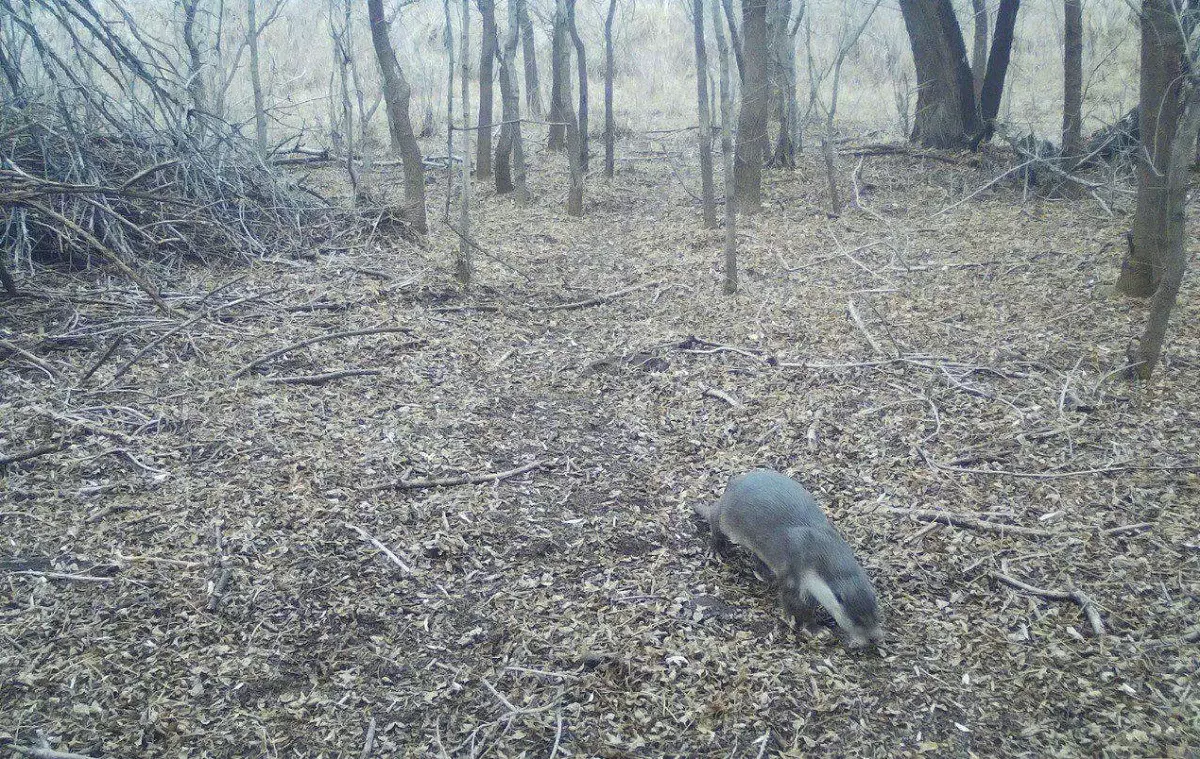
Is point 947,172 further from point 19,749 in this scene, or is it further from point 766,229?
point 19,749

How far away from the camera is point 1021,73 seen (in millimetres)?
19422


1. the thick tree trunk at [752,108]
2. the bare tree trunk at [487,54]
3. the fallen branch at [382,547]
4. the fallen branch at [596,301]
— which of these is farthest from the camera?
the bare tree trunk at [487,54]

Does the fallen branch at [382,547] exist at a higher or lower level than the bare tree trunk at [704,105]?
lower

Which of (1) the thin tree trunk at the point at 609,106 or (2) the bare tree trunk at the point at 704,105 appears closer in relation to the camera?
(2) the bare tree trunk at the point at 704,105

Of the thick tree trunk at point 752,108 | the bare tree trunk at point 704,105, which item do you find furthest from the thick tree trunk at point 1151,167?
the thick tree trunk at point 752,108

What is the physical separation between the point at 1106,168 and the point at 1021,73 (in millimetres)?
11538

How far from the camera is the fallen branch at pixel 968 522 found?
3.92 metres

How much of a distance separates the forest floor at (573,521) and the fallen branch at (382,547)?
22mm

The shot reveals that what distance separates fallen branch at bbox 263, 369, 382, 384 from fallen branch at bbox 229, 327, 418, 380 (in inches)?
7.5

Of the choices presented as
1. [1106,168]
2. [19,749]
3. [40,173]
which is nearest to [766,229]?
[1106,168]

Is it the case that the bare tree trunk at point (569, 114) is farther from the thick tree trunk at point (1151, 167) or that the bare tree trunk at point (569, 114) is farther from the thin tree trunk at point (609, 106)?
the thick tree trunk at point (1151, 167)

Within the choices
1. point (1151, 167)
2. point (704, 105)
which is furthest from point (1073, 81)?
point (704, 105)

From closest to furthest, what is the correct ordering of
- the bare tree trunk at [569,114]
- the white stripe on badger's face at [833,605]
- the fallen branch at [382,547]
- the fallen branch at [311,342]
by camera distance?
the white stripe on badger's face at [833,605]
the fallen branch at [382,547]
the fallen branch at [311,342]
the bare tree trunk at [569,114]

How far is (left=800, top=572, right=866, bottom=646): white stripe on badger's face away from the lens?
326cm
